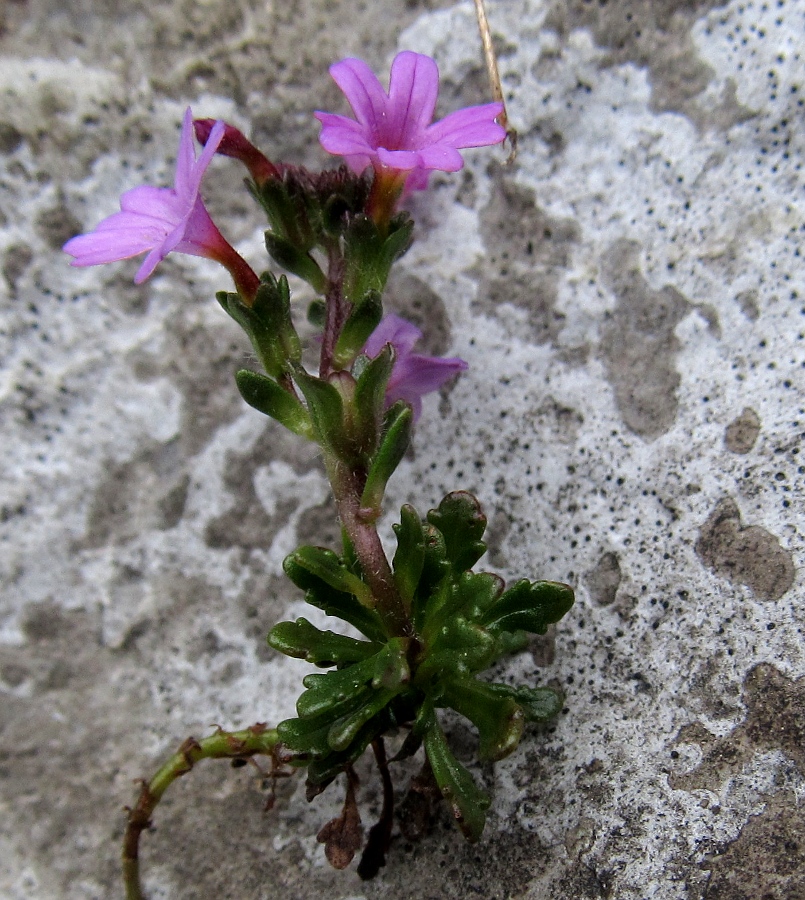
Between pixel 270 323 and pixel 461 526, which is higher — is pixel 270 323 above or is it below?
above

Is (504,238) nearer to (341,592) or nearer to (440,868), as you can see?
(341,592)

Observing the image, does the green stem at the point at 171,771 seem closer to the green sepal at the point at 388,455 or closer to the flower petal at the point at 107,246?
the green sepal at the point at 388,455

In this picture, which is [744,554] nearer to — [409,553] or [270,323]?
[409,553]

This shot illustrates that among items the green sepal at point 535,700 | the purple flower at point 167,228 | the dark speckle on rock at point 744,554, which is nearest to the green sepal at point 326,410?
the purple flower at point 167,228

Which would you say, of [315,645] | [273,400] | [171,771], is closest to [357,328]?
[273,400]

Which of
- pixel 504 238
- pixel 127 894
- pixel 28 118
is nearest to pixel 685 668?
pixel 504 238

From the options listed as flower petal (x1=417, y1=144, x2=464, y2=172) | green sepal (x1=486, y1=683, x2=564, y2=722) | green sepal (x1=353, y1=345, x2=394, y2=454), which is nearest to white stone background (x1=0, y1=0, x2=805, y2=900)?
green sepal (x1=486, y1=683, x2=564, y2=722)
